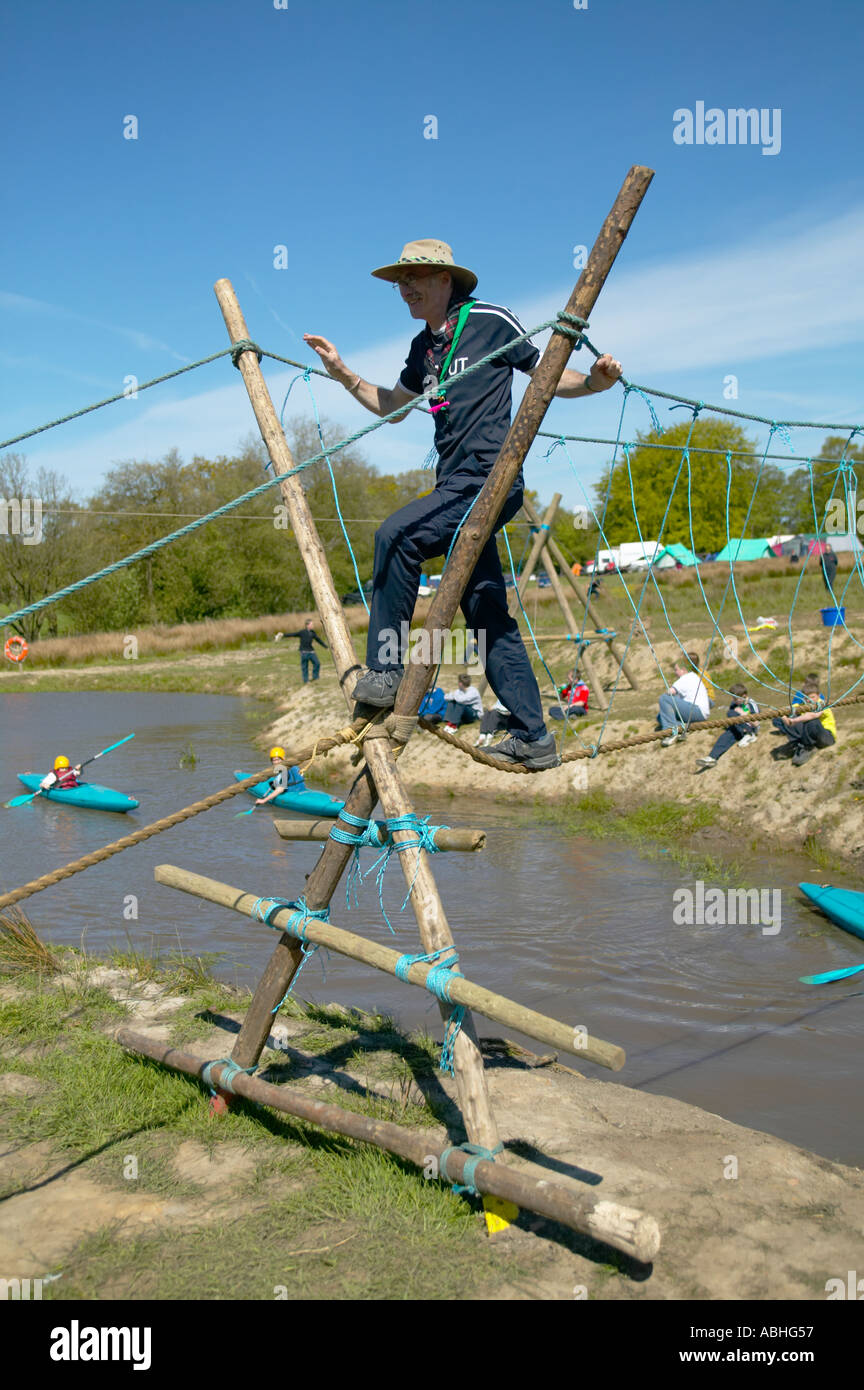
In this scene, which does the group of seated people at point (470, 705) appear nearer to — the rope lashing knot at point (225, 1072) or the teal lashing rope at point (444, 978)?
the rope lashing knot at point (225, 1072)

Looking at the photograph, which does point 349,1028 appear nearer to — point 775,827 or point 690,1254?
point 690,1254

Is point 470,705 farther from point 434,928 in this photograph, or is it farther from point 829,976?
point 434,928

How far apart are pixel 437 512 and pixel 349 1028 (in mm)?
3136

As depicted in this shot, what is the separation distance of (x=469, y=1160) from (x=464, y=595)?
2.11 meters

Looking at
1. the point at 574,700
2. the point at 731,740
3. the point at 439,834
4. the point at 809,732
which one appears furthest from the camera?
the point at 574,700

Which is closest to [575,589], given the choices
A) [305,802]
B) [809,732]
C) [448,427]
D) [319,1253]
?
[809,732]

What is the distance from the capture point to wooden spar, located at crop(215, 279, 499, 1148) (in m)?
3.65

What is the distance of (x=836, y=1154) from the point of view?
215 inches

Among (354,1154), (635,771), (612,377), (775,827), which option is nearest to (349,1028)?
(354,1154)

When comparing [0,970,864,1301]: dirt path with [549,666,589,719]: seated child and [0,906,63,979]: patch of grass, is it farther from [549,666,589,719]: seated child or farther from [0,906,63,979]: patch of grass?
[549,666,589,719]: seated child

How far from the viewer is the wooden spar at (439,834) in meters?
3.90

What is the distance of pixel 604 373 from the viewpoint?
4055 millimetres

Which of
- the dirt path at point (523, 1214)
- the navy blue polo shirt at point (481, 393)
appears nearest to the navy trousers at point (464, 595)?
the navy blue polo shirt at point (481, 393)
